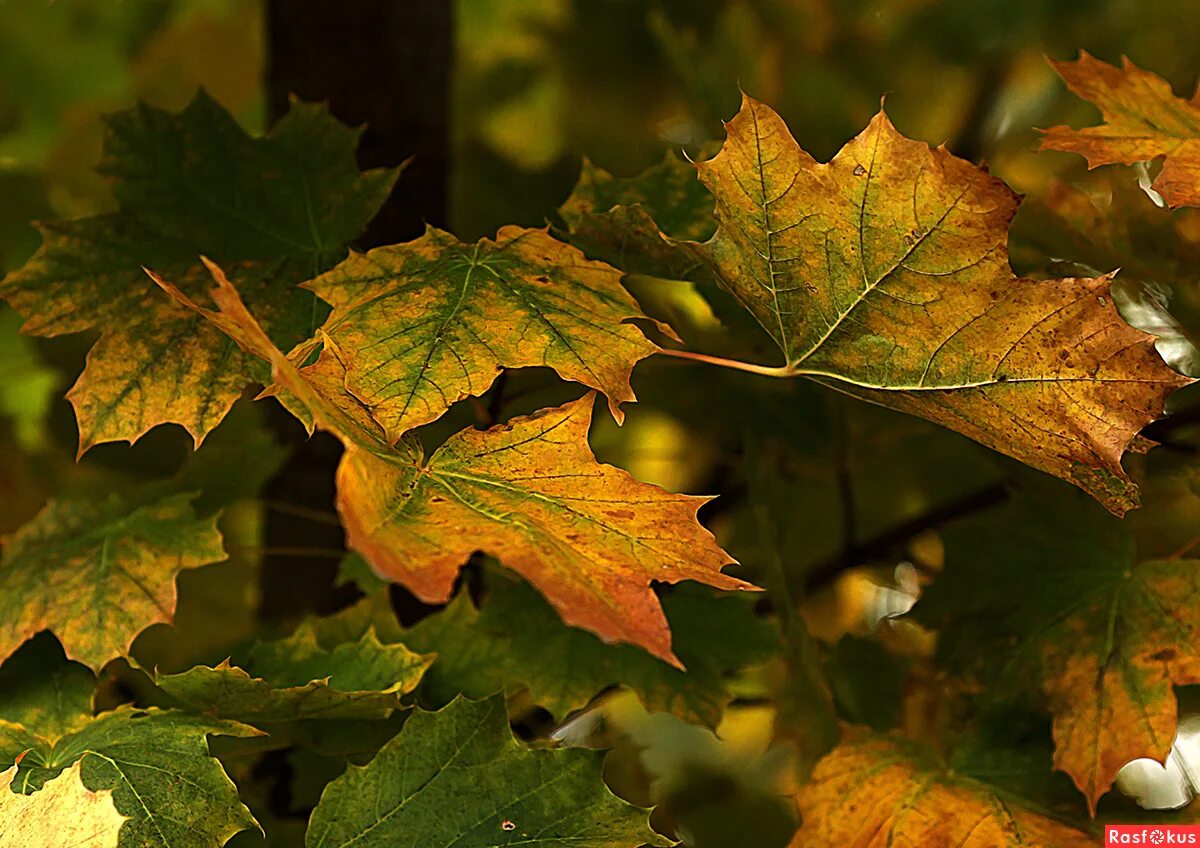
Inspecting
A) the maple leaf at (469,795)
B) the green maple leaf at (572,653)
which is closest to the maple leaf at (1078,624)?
the green maple leaf at (572,653)

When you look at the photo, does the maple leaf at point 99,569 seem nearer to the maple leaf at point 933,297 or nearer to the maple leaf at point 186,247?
the maple leaf at point 186,247

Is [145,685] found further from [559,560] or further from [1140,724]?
[1140,724]

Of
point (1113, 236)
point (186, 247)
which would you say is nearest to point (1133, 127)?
point (1113, 236)

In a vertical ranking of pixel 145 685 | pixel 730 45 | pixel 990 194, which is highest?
pixel 990 194

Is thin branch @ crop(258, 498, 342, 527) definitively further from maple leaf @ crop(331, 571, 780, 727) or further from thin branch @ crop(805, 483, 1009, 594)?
thin branch @ crop(805, 483, 1009, 594)

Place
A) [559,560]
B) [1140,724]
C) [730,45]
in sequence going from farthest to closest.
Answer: [730,45] < [1140,724] < [559,560]

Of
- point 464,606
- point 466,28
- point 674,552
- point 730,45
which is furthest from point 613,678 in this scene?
point 466,28
